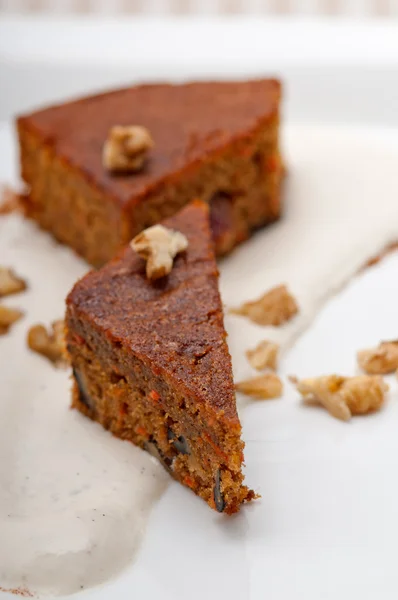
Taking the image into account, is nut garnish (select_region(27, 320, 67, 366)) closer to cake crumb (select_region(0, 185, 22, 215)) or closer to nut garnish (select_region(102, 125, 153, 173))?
nut garnish (select_region(102, 125, 153, 173))

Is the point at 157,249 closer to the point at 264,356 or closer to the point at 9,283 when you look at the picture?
the point at 264,356

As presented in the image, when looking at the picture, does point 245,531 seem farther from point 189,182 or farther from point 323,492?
point 189,182

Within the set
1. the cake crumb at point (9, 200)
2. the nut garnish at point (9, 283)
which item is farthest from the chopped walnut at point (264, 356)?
the cake crumb at point (9, 200)

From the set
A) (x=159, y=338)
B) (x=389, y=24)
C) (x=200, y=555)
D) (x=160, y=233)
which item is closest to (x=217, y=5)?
(x=389, y=24)

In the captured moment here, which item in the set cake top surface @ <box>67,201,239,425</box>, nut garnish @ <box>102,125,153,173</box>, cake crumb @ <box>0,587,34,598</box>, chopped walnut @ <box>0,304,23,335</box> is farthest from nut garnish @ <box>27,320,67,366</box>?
cake crumb @ <box>0,587,34,598</box>

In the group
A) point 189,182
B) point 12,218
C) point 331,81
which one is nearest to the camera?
point 189,182

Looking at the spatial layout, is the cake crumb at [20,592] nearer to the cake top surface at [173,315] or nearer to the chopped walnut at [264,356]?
the cake top surface at [173,315]
